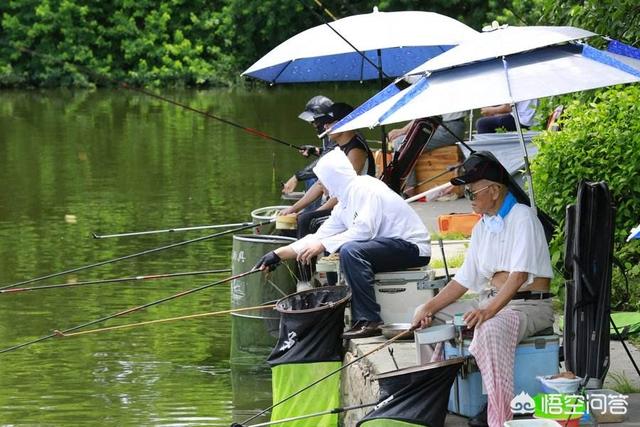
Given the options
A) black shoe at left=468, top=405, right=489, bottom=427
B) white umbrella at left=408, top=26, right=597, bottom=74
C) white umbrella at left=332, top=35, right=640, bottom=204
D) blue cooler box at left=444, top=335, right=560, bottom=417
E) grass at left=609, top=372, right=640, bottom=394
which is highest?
white umbrella at left=408, top=26, right=597, bottom=74

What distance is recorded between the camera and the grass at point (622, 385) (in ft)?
21.7

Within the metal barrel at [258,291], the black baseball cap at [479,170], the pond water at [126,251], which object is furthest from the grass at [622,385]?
the metal barrel at [258,291]

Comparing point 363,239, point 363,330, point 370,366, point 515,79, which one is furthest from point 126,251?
point 515,79

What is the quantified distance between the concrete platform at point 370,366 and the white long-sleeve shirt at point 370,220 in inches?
26.0

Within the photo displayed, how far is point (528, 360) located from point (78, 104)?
100.0 ft

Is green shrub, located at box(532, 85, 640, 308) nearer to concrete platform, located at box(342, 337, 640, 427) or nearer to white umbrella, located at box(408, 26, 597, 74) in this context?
concrete platform, located at box(342, 337, 640, 427)

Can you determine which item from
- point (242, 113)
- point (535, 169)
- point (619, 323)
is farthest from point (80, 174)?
point (619, 323)

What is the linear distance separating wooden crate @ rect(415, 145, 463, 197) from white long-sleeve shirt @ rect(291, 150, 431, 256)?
15.3 ft

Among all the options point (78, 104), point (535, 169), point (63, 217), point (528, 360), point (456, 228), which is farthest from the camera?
point (78, 104)

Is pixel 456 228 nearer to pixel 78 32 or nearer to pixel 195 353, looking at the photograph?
pixel 195 353

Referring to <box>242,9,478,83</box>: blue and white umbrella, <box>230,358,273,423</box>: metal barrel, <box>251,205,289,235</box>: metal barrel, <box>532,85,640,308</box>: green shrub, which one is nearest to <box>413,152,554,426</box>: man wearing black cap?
<box>532,85,640,308</box>: green shrub

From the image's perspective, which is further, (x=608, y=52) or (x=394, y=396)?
(x=608, y=52)

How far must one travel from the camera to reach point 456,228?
11.3 meters

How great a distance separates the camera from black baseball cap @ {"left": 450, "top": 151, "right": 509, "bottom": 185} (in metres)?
6.44
